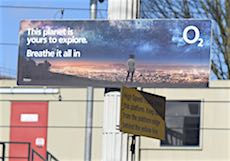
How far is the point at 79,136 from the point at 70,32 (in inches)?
455

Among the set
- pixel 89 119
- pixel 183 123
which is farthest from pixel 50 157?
pixel 183 123

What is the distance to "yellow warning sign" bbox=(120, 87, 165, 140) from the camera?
26.9ft

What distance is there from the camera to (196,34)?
9.05 meters

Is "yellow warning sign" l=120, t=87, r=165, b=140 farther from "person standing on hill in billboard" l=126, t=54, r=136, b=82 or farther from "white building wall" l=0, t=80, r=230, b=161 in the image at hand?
"white building wall" l=0, t=80, r=230, b=161

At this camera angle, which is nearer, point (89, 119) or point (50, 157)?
point (89, 119)

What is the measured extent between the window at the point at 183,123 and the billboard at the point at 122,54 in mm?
11448

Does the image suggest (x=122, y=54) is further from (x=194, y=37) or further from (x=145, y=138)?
(x=145, y=138)

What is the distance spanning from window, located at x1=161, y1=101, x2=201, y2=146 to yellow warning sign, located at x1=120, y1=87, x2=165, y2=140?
11.6 meters

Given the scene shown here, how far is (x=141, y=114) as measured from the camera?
27.8 feet

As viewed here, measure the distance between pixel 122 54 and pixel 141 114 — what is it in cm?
94

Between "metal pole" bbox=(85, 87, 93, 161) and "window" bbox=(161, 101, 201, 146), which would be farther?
"window" bbox=(161, 101, 201, 146)

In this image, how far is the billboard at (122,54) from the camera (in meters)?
9.04

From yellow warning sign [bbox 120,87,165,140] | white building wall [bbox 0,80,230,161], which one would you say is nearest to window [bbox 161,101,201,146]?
white building wall [bbox 0,80,230,161]

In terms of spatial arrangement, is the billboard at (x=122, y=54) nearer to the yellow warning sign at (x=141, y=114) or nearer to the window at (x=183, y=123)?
the yellow warning sign at (x=141, y=114)
